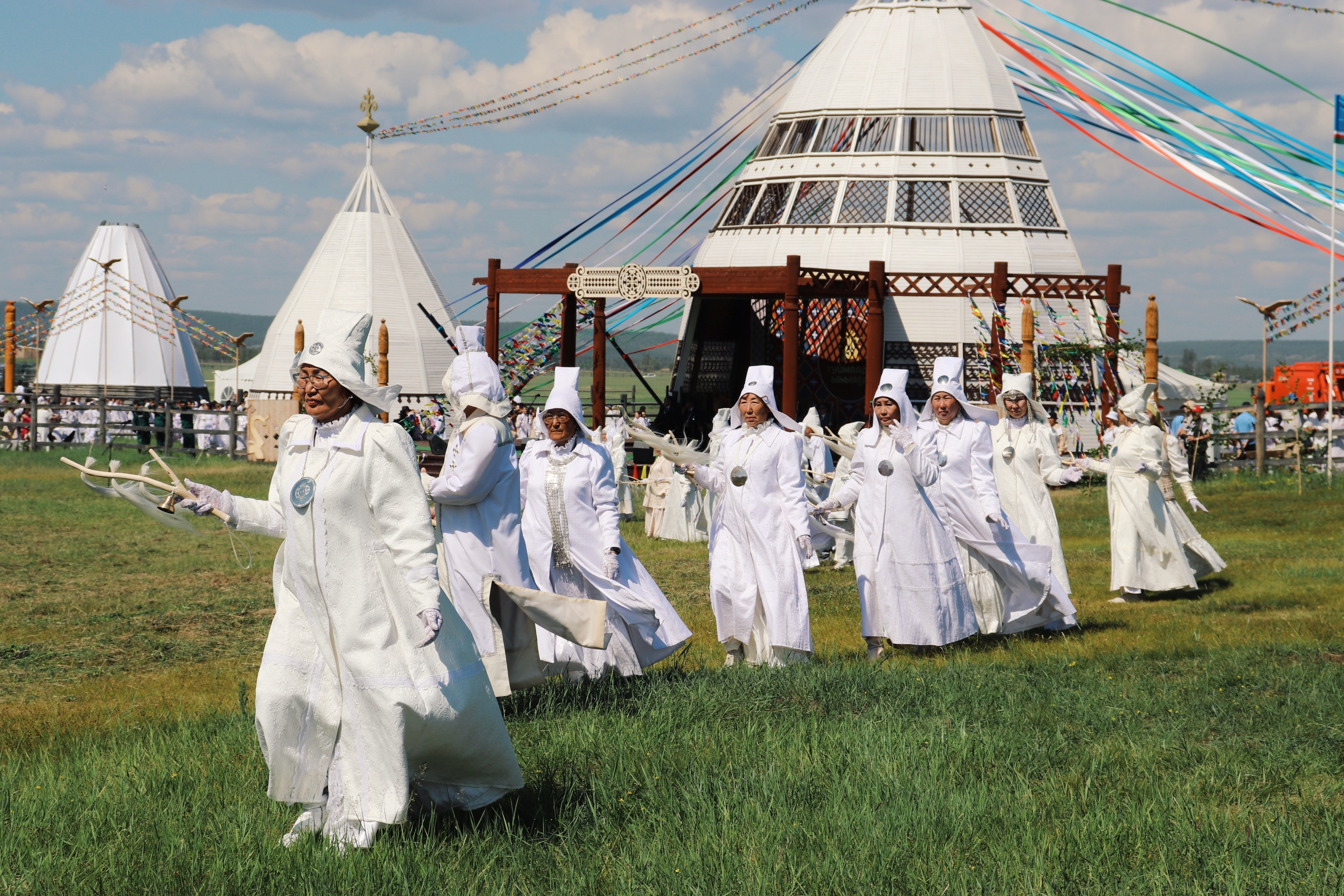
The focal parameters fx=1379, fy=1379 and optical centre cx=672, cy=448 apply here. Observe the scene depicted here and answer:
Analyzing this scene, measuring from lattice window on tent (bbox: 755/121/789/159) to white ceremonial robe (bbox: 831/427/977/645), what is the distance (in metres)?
17.8

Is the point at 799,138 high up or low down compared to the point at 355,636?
up

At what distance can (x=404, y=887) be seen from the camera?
425 cm

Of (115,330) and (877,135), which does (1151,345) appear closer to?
(877,135)

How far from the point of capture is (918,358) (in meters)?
23.6

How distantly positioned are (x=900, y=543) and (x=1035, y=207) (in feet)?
57.6

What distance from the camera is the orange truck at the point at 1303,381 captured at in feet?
107

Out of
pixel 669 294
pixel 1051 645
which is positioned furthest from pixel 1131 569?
pixel 669 294

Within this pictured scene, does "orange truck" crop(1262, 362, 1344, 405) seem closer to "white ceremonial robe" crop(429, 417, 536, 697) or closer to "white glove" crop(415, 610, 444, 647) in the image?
"white ceremonial robe" crop(429, 417, 536, 697)

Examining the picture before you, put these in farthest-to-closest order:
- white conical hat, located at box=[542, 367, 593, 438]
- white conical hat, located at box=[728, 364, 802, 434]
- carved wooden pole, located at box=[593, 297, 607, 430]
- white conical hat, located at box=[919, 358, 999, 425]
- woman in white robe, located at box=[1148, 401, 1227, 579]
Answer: carved wooden pole, located at box=[593, 297, 607, 430] < woman in white robe, located at box=[1148, 401, 1227, 579] < white conical hat, located at box=[919, 358, 999, 425] < white conical hat, located at box=[728, 364, 802, 434] < white conical hat, located at box=[542, 367, 593, 438]

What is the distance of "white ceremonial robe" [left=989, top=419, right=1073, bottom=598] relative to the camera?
10.7 metres

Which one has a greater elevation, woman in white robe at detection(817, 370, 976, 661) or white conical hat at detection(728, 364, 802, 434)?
white conical hat at detection(728, 364, 802, 434)

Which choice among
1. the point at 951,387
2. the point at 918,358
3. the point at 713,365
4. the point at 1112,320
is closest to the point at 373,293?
the point at 713,365

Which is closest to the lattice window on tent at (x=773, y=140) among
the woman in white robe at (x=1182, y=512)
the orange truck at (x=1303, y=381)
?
the orange truck at (x=1303, y=381)

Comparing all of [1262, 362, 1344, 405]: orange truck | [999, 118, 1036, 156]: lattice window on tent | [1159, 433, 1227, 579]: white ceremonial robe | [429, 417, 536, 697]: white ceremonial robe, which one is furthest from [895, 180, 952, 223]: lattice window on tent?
[429, 417, 536, 697]: white ceremonial robe
